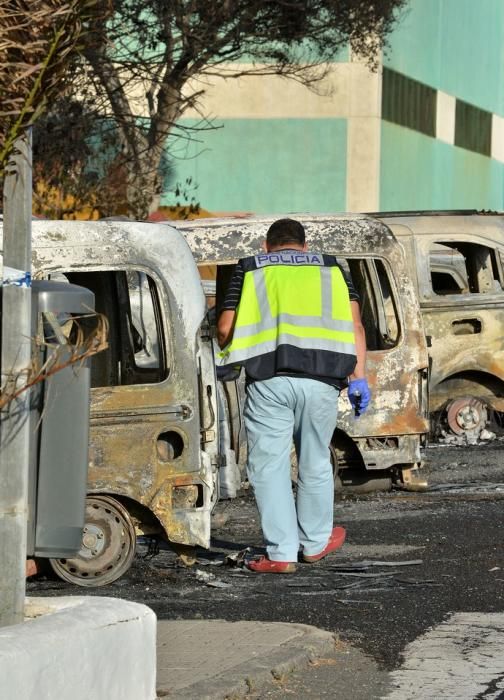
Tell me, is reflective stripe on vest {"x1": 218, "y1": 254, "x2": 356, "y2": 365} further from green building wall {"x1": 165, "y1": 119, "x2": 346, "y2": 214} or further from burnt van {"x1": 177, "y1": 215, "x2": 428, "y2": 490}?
green building wall {"x1": 165, "y1": 119, "x2": 346, "y2": 214}

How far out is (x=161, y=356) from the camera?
890 centimetres

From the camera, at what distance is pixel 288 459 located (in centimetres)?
900

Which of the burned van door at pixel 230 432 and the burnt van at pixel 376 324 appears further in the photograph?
the burnt van at pixel 376 324

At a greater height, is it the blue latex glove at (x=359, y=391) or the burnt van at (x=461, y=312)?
the burnt van at (x=461, y=312)

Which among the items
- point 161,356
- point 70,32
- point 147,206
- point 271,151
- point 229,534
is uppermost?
point 271,151

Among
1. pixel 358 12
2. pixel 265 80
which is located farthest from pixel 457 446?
pixel 265 80

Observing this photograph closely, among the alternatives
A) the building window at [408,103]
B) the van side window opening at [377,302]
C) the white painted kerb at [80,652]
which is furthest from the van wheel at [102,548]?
the building window at [408,103]

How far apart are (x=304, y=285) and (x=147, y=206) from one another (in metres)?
13.4

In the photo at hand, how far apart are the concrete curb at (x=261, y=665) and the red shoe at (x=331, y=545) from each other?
75.6 inches

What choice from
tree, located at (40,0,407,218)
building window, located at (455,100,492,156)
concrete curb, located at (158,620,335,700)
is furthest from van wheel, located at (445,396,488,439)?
building window, located at (455,100,492,156)

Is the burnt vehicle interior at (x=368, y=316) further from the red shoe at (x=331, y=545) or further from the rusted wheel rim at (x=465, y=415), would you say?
the rusted wheel rim at (x=465, y=415)

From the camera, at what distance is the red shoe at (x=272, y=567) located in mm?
8844

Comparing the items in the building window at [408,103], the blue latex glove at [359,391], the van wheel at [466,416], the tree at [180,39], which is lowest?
the van wheel at [466,416]

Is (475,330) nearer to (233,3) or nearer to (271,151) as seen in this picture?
(233,3)
